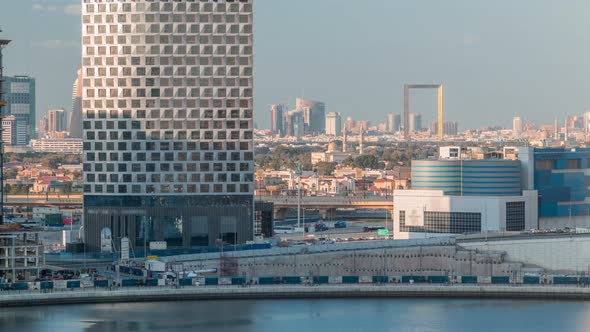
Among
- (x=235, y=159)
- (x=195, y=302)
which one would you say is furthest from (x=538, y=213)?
(x=195, y=302)

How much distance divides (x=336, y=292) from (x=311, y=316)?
5240mm

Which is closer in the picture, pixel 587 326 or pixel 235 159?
pixel 587 326

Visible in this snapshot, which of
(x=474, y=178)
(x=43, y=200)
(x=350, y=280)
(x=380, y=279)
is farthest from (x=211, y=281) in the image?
(x=43, y=200)

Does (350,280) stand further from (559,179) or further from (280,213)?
(280,213)

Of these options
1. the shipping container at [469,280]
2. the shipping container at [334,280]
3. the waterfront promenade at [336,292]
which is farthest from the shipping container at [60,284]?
the shipping container at [469,280]

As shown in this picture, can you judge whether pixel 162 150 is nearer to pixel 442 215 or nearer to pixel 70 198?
pixel 442 215

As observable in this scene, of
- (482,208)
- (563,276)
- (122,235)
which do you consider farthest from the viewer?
(482,208)

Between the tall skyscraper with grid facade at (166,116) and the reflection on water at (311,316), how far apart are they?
43.0 feet

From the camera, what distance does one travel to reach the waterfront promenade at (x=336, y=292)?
57.9m

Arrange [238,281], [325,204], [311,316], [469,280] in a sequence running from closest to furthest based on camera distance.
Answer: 1. [311,316]
2. [238,281]
3. [469,280]
4. [325,204]

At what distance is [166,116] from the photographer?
70.9 metres

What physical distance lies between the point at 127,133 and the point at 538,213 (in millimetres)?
20558

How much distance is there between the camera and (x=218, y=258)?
6381 cm

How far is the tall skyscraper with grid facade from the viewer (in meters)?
70.1
